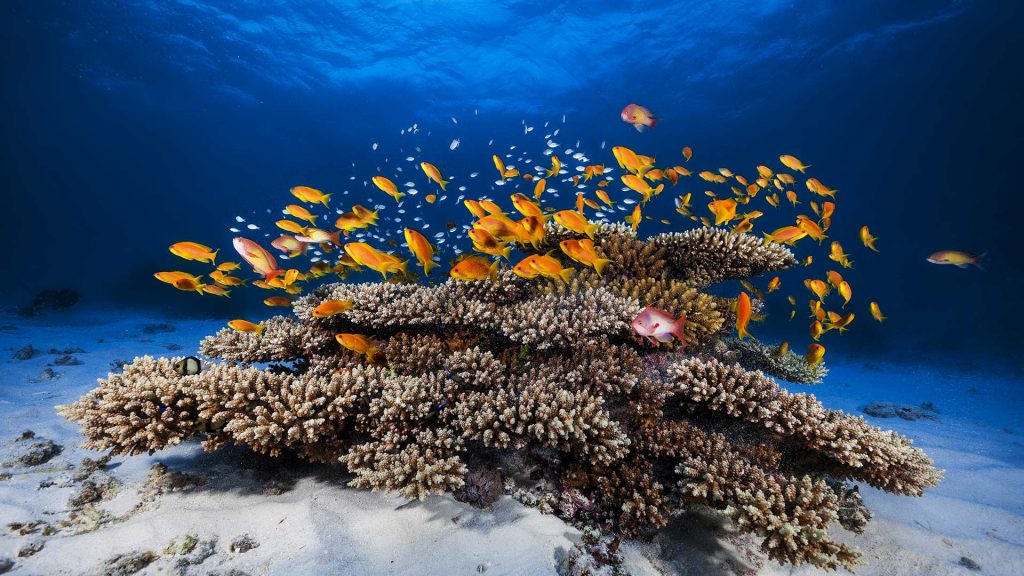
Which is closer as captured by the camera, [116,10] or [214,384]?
[214,384]

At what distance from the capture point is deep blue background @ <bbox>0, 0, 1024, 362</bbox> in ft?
82.9

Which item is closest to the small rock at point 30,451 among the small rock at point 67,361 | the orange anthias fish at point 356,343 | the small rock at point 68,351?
the orange anthias fish at point 356,343

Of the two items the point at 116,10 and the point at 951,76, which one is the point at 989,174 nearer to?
the point at 951,76

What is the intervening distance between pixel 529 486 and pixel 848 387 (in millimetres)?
17714

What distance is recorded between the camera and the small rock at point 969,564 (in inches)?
121

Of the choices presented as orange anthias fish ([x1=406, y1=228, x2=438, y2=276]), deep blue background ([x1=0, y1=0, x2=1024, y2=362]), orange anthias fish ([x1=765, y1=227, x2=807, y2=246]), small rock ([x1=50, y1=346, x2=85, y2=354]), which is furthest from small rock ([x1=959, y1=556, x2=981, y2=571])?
deep blue background ([x1=0, y1=0, x2=1024, y2=362])

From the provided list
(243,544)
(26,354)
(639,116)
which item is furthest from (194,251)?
(26,354)

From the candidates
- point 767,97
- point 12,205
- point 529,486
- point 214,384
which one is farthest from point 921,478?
point 12,205

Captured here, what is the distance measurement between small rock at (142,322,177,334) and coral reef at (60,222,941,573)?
16.4 metres

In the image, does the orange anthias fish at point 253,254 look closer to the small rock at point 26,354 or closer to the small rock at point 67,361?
the small rock at point 67,361

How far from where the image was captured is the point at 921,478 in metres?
3.30

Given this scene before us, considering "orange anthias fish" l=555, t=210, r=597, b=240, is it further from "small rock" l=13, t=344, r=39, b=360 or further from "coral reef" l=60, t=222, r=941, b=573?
"small rock" l=13, t=344, r=39, b=360

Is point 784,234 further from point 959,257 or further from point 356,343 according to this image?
point 356,343

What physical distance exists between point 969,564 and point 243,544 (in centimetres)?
557
